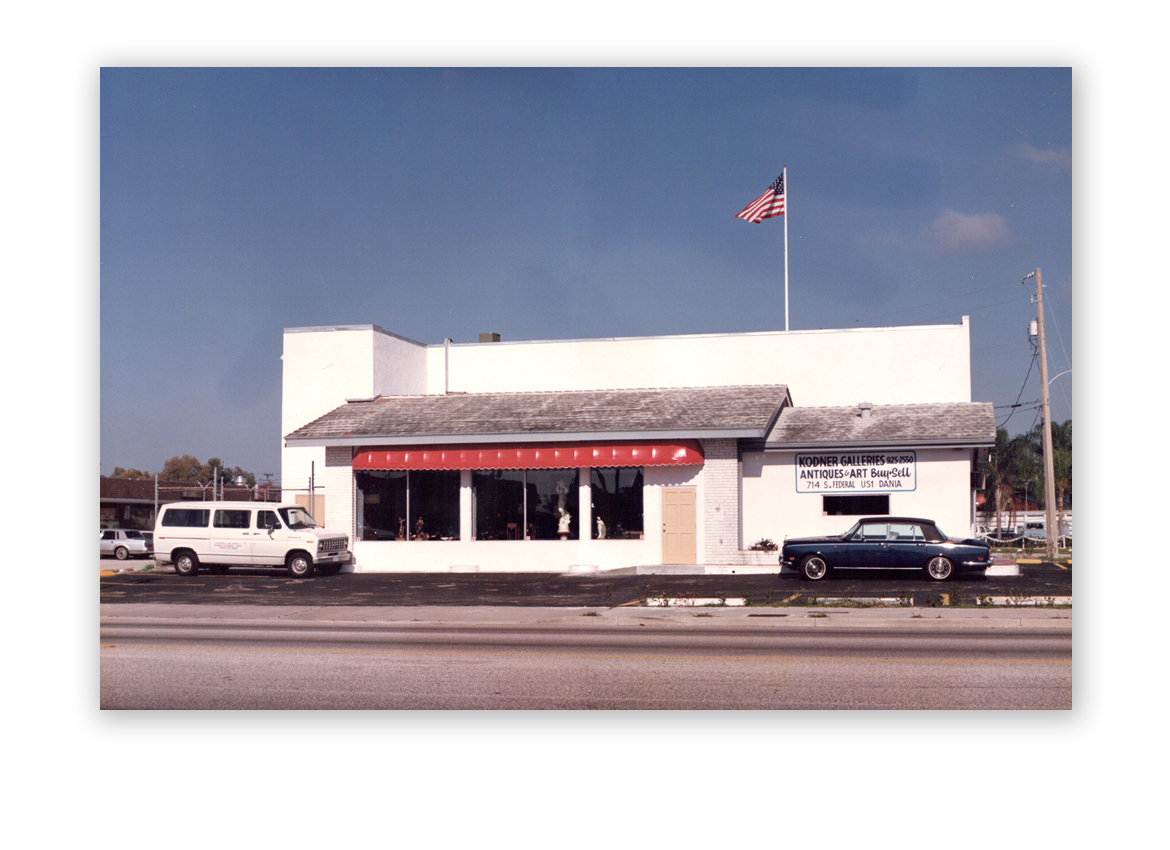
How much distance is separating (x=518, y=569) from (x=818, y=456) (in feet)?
28.6

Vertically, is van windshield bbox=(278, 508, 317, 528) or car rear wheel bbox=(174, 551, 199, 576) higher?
van windshield bbox=(278, 508, 317, 528)

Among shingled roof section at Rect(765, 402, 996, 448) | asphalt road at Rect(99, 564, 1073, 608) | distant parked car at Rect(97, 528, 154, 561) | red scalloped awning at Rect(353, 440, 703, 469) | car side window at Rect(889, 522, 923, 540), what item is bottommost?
distant parked car at Rect(97, 528, 154, 561)

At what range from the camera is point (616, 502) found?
2823 centimetres

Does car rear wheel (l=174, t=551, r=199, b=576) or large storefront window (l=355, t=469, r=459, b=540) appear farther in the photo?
large storefront window (l=355, t=469, r=459, b=540)

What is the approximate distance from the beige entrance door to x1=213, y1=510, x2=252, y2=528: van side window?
35.9 ft

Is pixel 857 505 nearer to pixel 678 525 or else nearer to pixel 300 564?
pixel 678 525

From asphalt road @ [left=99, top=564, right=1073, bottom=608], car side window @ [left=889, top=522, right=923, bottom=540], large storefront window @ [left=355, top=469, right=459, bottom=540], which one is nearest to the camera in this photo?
asphalt road @ [left=99, top=564, right=1073, bottom=608]

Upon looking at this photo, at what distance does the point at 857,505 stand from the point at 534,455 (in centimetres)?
885

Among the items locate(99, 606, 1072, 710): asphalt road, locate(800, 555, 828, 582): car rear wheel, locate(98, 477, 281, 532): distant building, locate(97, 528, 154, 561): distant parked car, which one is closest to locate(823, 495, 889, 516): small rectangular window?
locate(800, 555, 828, 582): car rear wheel

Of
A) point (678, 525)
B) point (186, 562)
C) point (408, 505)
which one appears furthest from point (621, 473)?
point (186, 562)

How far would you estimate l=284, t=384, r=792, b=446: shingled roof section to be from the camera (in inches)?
1091

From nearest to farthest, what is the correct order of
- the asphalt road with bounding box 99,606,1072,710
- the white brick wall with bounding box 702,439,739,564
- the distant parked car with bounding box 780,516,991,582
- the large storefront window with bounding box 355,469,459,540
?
the asphalt road with bounding box 99,606,1072,710
the distant parked car with bounding box 780,516,991,582
the white brick wall with bounding box 702,439,739,564
the large storefront window with bounding box 355,469,459,540

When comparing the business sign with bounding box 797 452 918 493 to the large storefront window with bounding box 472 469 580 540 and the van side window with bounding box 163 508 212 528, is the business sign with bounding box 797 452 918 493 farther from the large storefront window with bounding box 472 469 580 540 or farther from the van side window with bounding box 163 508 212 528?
the van side window with bounding box 163 508 212 528
